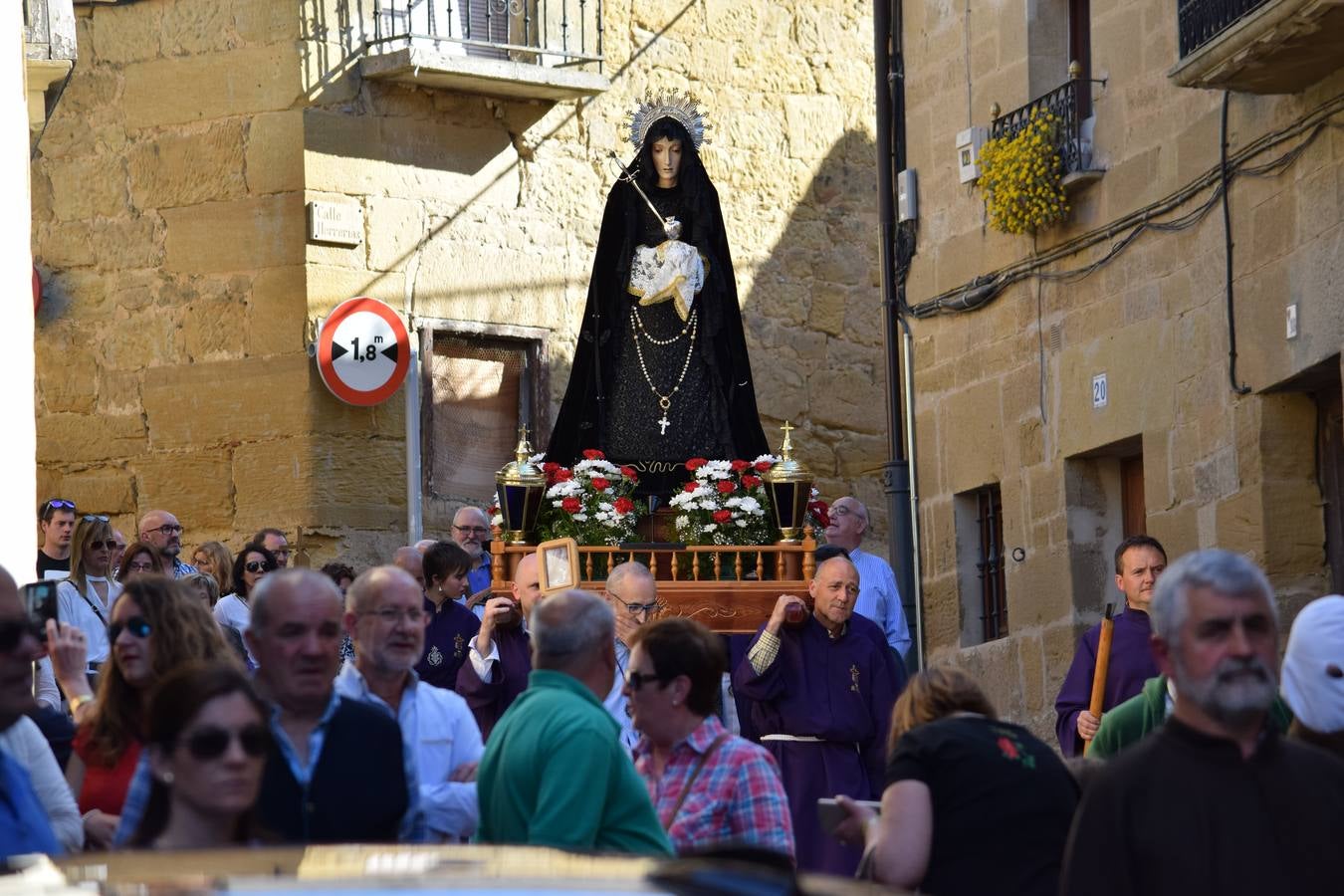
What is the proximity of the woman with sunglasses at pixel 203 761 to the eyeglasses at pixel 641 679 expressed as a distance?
61.4 inches

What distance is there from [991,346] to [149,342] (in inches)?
231

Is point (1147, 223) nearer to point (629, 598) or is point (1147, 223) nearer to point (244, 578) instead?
point (629, 598)

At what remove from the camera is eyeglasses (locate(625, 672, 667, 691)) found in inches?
264

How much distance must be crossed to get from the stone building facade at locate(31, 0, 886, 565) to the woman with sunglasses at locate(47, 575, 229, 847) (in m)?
10.8

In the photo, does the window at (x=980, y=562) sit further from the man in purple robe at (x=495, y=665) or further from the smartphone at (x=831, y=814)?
the smartphone at (x=831, y=814)

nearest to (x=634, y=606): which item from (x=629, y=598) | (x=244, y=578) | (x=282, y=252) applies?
(x=629, y=598)

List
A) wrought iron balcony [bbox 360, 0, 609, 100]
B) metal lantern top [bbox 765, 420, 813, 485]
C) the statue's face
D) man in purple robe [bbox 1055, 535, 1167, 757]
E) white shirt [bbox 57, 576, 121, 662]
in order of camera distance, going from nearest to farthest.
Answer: man in purple robe [bbox 1055, 535, 1167, 757], white shirt [bbox 57, 576, 121, 662], metal lantern top [bbox 765, 420, 813, 485], the statue's face, wrought iron balcony [bbox 360, 0, 609, 100]

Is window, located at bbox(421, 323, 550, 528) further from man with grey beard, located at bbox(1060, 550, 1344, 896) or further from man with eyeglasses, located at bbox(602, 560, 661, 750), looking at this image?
man with grey beard, located at bbox(1060, 550, 1344, 896)

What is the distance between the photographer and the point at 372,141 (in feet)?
58.5

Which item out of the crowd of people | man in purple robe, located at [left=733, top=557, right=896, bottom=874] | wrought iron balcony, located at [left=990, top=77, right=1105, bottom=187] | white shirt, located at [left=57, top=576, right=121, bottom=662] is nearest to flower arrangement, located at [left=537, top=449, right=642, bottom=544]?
man in purple robe, located at [left=733, top=557, right=896, bottom=874]

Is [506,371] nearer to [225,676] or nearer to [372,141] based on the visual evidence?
[372,141]

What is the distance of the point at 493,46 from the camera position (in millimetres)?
17828

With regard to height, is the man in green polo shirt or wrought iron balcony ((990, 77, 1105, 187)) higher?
wrought iron balcony ((990, 77, 1105, 187))

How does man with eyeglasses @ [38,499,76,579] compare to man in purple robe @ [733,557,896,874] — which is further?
man with eyeglasses @ [38,499,76,579]
